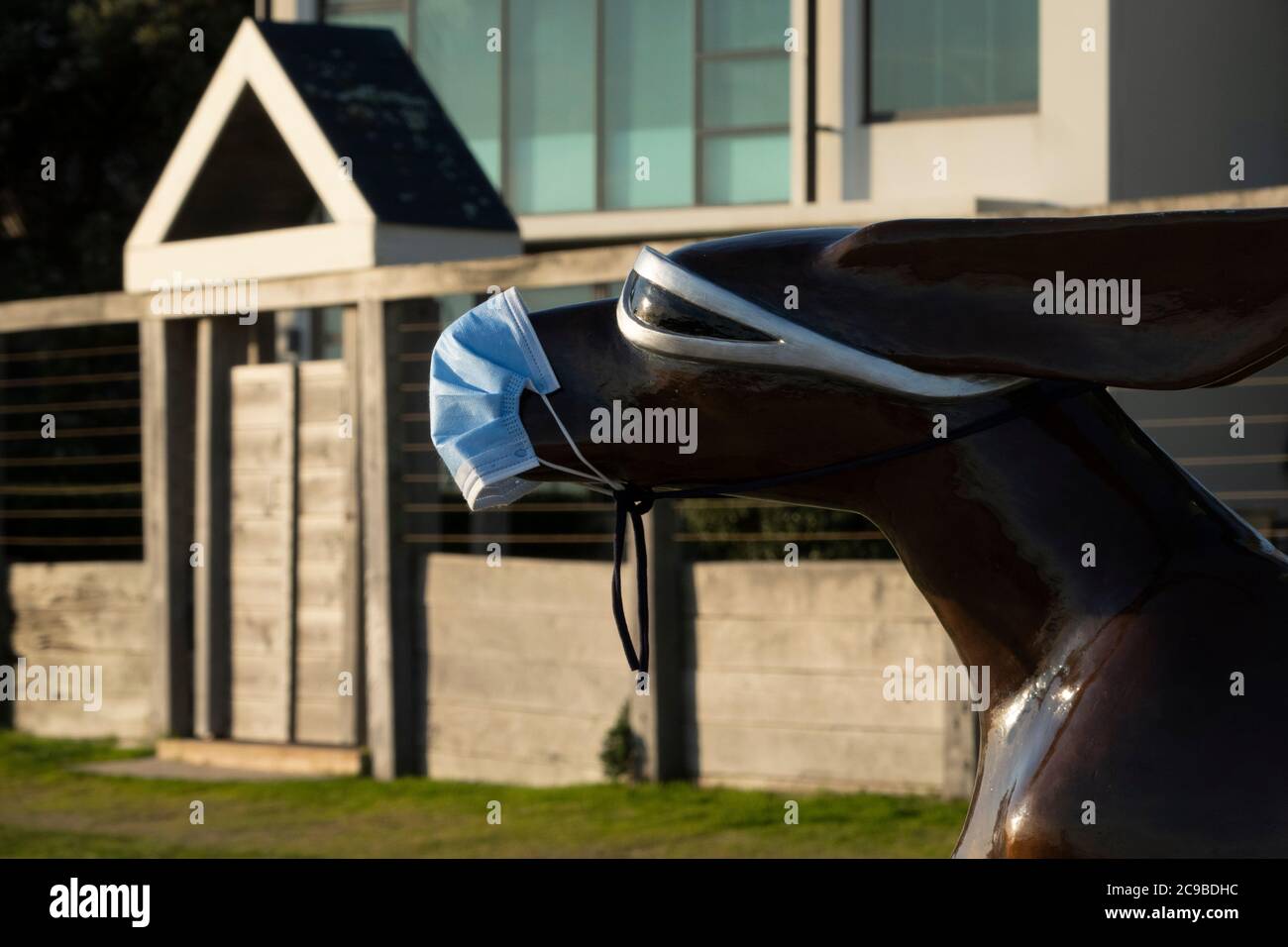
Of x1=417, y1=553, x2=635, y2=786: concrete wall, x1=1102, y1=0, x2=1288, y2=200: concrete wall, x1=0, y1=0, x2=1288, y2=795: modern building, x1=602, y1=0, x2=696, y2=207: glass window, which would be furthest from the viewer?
x1=602, y1=0, x2=696, y2=207: glass window

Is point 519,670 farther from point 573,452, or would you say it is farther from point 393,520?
point 573,452

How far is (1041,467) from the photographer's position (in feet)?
7.74

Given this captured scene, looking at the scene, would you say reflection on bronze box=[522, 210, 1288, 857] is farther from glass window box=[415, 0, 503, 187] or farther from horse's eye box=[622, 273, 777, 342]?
glass window box=[415, 0, 503, 187]

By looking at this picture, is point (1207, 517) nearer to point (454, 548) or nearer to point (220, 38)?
point (454, 548)

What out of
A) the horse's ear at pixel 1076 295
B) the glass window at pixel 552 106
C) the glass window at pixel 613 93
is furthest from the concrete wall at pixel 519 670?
the glass window at pixel 552 106

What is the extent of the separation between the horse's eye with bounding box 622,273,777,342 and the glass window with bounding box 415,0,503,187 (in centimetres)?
1670

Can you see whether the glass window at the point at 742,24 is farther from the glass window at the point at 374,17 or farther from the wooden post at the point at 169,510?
the wooden post at the point at 169,510

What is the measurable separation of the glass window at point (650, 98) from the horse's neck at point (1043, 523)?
1594 centimetres

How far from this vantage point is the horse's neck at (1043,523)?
233cm

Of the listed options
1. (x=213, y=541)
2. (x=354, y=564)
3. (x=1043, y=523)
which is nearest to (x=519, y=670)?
(x=354, y=564)

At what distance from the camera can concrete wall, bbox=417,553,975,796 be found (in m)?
7.36

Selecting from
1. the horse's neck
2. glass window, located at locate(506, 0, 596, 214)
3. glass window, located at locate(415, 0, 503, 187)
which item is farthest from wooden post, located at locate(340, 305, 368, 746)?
glass window, located at locate(415, 0, 503, 187)

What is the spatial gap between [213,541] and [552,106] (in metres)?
9.99
